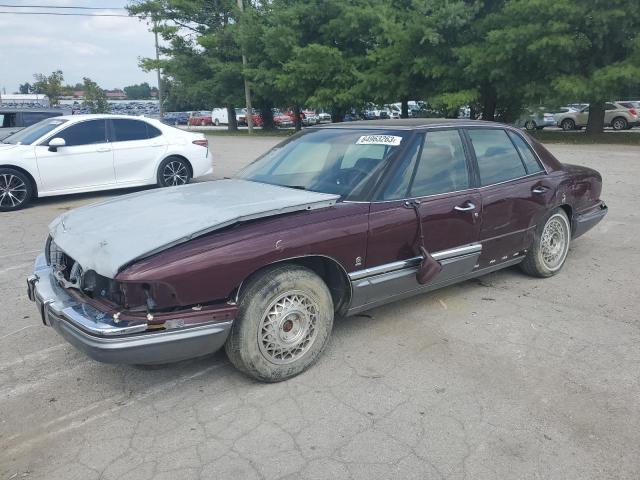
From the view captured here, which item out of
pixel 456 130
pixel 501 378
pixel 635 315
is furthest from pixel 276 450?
pixel 635 315

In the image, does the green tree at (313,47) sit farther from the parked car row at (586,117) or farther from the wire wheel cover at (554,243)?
the wire wheel cover at (554,243)

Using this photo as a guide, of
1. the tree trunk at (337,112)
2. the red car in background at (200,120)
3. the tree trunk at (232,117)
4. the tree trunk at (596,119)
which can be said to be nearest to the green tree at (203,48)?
the tree trunk at (232,117)

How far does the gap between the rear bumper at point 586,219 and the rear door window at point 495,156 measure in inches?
40.3

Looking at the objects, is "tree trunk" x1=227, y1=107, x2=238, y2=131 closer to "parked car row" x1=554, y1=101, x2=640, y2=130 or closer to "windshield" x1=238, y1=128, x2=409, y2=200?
"parked car row" x1=554, y1=101, x2=640, y2=130

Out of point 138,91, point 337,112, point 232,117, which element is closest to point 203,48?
point 232,117

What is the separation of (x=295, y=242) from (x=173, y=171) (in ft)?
24.4

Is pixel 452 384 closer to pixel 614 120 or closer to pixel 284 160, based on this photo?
pixel 284 160

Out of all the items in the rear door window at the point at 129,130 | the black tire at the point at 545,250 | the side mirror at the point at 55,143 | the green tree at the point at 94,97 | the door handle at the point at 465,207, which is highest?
the green tree at the point at 94,97

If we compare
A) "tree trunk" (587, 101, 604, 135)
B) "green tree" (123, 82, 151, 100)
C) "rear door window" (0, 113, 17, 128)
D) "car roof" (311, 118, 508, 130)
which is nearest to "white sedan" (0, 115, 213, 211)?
"rear door window" (0, 113, 17, 128)

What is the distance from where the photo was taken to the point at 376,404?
3035 millimetres

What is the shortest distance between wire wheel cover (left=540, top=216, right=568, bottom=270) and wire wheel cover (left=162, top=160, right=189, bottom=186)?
701 centimetres

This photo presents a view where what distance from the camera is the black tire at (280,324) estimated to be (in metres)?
3.07

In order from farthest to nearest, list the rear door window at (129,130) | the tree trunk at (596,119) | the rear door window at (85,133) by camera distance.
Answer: the tree trunk at (596,119)
the rear door window at (129,130)
the rear door window at (85,133)

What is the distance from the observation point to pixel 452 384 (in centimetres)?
324
